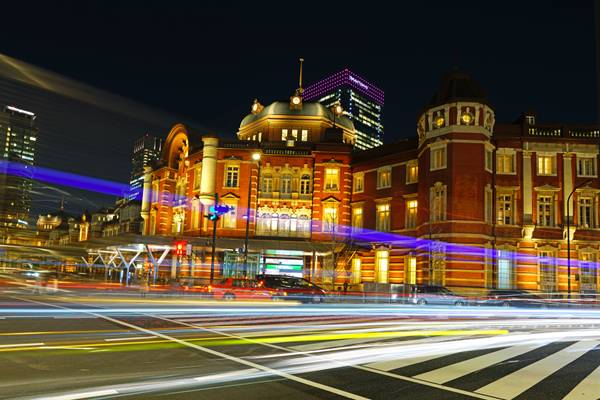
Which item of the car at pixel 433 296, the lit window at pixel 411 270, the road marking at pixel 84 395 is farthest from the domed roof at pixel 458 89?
the road marking at pixel 84 395

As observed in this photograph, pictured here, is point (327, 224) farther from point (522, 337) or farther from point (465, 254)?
point (522, 337)

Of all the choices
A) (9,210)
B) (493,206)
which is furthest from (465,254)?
(9,210)

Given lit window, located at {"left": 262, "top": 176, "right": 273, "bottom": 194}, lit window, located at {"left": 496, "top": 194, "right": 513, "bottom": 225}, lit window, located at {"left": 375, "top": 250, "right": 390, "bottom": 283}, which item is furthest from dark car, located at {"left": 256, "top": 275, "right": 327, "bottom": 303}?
lit window, located at {"left": 262, "top": 176, "right": 273, "bottom": 194}

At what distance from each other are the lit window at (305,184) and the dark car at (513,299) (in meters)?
18.4

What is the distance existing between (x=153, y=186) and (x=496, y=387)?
53068 millimetres

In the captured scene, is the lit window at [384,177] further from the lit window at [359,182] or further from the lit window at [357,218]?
the lit window at [357,218]

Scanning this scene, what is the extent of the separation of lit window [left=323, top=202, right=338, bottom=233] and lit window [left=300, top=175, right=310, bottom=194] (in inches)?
79.7

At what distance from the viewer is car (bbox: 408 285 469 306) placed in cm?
3102

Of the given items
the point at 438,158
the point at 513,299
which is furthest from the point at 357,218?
the point at 513,299

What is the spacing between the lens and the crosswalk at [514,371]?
26.2 feet

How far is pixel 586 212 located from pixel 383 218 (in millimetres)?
14201

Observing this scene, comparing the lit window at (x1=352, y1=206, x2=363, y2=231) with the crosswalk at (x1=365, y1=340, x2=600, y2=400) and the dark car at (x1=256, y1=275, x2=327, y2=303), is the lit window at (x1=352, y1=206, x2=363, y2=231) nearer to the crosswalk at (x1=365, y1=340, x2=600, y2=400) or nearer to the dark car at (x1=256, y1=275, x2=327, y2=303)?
the dark car at (x1=256, y1=275, x2=327, y2=303)

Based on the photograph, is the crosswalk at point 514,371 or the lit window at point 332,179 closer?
the crosswalk at point 514,371

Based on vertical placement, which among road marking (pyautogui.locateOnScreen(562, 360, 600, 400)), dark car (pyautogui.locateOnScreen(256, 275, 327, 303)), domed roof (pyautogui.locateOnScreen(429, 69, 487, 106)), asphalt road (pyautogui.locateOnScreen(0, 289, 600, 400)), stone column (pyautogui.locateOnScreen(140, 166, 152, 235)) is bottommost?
asphalt road (pyautogui.locateOnScreen(0, 289, 600, 400))
